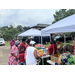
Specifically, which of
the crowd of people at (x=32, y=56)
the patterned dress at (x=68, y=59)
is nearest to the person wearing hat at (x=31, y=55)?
the crowd of people at (x=32, y=56)

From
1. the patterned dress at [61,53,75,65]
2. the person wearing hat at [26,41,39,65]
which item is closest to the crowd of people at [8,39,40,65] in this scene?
the person wearing hat at [26,41,39,65]

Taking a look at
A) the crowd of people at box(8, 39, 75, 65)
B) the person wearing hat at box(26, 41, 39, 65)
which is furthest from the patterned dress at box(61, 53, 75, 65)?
the person wearing hat at box(26, 41, 39, 65)

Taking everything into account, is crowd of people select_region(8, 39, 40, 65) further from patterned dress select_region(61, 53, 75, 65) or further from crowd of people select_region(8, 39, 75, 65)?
patterned dress select_region(61, 53, 75, 65)

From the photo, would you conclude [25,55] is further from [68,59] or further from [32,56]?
[68,59]

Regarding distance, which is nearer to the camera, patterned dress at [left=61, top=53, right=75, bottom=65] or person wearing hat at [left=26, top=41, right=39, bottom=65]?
patterned dress at [left=61, top=53, right=75, bottom=65]

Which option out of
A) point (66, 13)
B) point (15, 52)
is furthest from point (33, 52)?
point (66, 13)

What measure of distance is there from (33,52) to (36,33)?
13.9ft

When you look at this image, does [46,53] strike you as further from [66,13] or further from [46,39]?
[66,13]

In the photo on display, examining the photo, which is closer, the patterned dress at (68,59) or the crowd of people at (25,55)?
the patterned dress at (68,59)

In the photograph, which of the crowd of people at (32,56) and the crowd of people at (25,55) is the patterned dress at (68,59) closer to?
the crowd of people at (32,56)

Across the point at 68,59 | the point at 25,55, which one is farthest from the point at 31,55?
the point at 68,59

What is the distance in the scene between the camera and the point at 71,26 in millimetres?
2459

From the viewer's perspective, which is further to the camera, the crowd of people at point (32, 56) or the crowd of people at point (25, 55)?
the crowd of people at point (25, 55)

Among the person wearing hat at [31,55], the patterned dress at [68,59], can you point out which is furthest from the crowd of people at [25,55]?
the patterned dress at [68,59]
